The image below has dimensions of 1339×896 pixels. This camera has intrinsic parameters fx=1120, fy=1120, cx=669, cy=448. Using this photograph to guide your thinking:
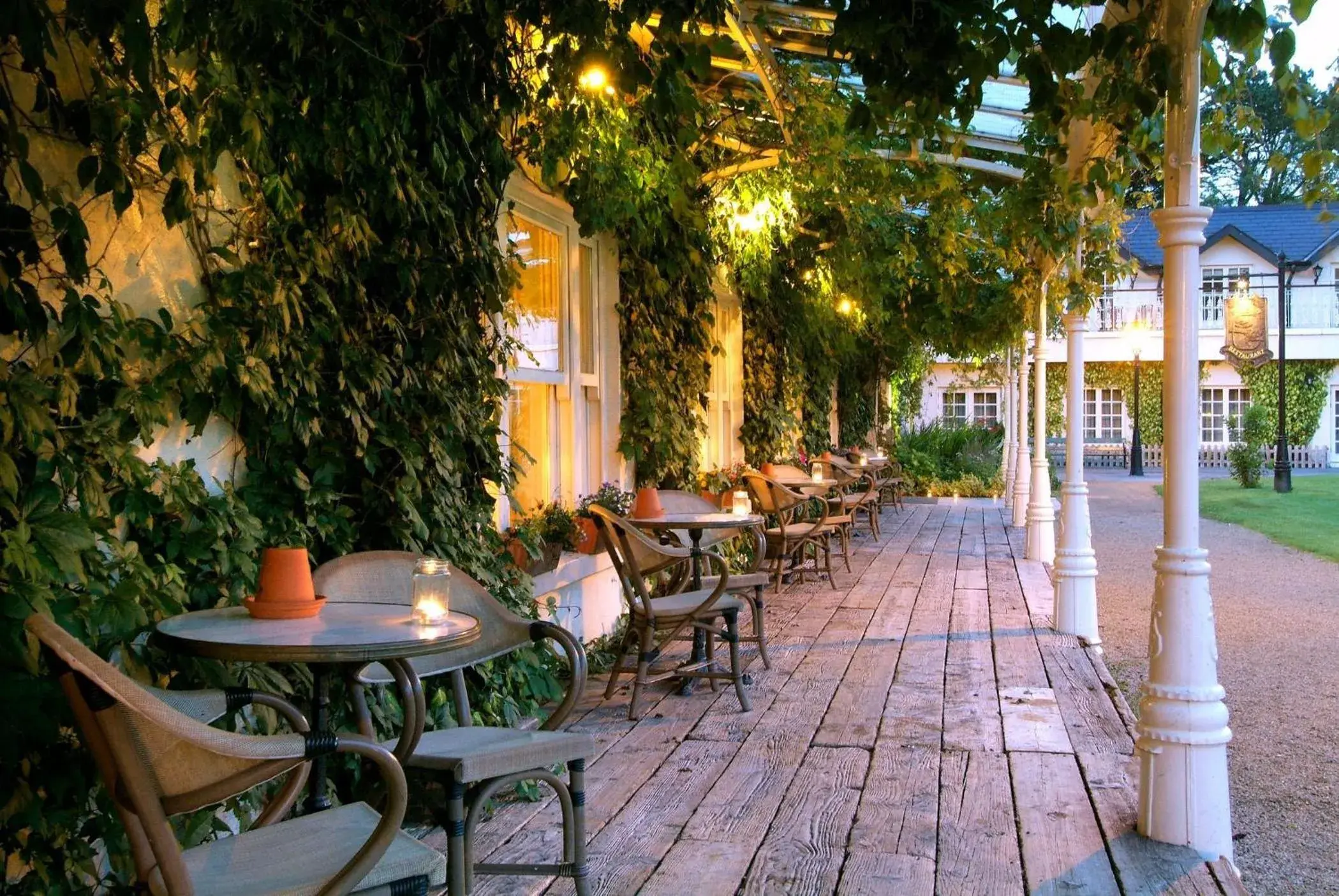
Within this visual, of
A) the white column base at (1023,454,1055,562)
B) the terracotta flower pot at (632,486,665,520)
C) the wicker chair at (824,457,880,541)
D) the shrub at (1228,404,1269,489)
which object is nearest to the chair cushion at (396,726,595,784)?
the terracotta flower pot at (632,486,665,520)

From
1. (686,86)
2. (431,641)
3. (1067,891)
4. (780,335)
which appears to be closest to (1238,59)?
(686,86)

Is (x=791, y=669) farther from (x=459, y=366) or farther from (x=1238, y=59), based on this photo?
(x=1238, y=59)

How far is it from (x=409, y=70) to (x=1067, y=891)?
307cm

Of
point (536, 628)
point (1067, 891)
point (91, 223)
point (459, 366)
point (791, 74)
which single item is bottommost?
point (1067, 891)

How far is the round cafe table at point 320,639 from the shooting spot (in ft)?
7.20

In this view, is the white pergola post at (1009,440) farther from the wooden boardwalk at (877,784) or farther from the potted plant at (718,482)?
the wooden boardwalk at (877,784)

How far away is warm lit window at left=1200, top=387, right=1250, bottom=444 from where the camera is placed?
29641 millimetres

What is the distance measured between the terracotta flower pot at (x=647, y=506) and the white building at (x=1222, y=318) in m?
21.9

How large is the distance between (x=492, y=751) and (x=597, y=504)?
9.17 feet

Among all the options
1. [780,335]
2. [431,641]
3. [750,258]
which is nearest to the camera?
[431,641]

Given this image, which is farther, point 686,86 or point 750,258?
point 750,258

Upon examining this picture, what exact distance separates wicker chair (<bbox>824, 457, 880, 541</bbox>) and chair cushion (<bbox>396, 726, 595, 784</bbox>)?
22.3 feet

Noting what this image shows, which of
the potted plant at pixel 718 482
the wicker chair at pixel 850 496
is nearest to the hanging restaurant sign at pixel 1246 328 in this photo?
the wicker chair at pixel 850 496

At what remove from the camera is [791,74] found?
6.14 metres
